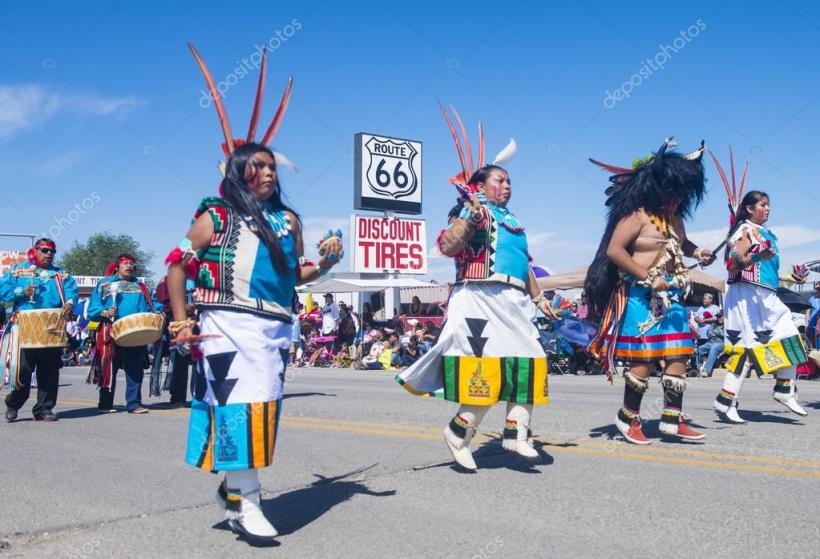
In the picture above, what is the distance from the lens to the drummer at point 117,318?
9.70 metres

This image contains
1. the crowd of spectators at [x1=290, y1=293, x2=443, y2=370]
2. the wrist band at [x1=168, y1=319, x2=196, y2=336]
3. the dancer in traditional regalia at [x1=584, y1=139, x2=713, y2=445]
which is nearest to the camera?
the wrist band at [x1=168, y1=319, x2=196, y2=336]

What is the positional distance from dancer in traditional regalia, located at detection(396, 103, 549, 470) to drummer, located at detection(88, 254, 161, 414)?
546 cm

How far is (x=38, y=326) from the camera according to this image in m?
8.85

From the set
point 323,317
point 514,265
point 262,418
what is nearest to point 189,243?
point 262,418

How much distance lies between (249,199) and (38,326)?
5847 millimetres

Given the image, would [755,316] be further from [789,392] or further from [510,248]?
[510,248]

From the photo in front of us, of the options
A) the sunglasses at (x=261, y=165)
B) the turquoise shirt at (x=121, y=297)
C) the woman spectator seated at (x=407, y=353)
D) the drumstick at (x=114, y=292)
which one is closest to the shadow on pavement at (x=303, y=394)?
the turquoise shirt at (x=121, y=297)

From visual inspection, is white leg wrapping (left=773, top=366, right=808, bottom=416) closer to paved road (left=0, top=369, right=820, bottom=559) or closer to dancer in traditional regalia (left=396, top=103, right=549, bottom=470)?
paved road (left=0, top=369, right=820, bottom=559)

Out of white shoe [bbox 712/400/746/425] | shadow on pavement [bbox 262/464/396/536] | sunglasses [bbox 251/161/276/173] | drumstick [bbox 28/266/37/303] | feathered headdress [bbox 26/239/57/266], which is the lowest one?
shadow on pavement [bbox 262/464/396/536]

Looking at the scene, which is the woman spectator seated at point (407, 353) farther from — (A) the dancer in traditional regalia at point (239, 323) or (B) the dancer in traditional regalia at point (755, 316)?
(A) the dancer in traditional regalia at point (239, 323)

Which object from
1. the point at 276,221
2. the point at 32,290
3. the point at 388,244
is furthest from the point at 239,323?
the point at 388,244

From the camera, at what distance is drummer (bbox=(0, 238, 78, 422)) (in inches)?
346

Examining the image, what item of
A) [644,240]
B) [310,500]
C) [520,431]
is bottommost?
[310,500]

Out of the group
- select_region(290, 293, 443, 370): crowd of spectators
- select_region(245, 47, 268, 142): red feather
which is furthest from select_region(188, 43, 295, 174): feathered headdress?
select_region(290, 293, 443, 370): crowd of spectators
